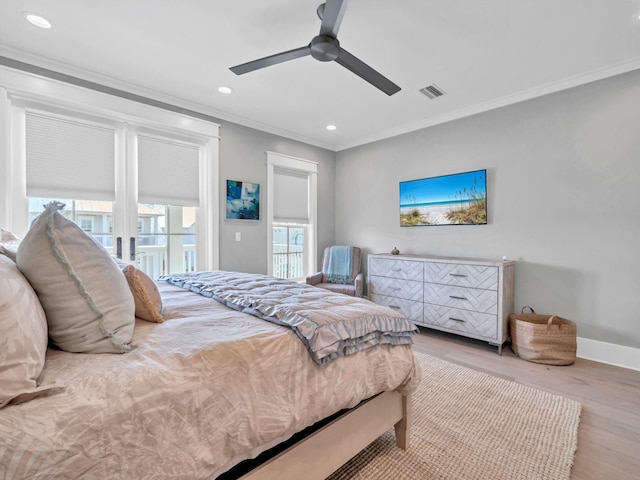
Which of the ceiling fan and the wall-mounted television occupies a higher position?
the ceiling fan

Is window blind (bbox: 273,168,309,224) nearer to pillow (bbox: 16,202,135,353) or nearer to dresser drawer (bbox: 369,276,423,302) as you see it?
dresser drawer (bbox: 369,276,423,302)

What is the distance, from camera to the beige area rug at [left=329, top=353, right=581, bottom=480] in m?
1.47

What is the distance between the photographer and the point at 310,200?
15.6 ft

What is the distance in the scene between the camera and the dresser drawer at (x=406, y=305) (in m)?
3.54

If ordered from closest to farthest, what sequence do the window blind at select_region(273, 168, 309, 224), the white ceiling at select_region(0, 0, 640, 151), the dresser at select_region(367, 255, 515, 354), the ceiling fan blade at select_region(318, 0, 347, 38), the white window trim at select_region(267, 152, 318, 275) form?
the ceiling fan blade at select_region(318, 0, 347, 38) → the white ceiling at select_region(0, 0, 640, 151) → the dresser at select_region(367, 255, 515, 354) → the white window trim at select_region(267, 152, 318, 275) → the window blind at select_region(273, 168, 309, 224)

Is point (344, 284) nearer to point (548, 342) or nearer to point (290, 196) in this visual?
point (290, 196)

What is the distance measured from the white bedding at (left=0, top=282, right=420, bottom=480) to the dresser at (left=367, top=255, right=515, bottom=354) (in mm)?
2162

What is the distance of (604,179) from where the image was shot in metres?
2.74

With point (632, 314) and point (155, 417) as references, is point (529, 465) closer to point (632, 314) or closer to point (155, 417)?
point (155, 417)

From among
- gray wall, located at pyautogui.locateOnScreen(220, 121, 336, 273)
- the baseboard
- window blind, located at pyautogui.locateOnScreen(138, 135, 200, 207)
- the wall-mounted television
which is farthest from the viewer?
gray wall, located at pyautogui.locateOnScreen(220, 121, 336, 273)

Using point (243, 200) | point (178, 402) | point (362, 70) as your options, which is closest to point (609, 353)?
A: point (362, 70)

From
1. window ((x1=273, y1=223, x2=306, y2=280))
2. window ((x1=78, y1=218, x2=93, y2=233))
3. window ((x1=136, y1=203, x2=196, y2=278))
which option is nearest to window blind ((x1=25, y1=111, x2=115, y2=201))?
window ((x1=78, y1=218, x2=93, y2=233))

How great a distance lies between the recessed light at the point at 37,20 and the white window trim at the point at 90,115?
0.58 metres

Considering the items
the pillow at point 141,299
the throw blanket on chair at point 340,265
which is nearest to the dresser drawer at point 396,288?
the throw blanket on chair at point 340,265
